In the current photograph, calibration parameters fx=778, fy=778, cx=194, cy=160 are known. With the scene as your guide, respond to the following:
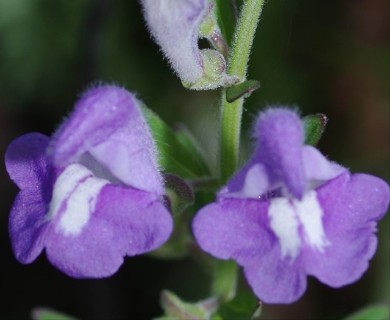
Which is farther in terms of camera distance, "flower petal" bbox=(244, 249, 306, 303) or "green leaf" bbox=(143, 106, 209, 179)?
"green leaf" bbox=(143, 106, 209, 179)

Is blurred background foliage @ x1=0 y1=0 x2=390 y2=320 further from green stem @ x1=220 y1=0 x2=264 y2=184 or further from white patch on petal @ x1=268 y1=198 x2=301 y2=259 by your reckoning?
white patch on petal @ x1=268 y1=198 x2=301 y2=259

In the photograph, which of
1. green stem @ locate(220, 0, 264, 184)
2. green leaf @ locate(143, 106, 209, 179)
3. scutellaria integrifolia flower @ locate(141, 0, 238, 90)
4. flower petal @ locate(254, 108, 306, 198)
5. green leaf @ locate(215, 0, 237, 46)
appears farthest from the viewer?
green leaf @ locate(143, 106, 209, 179)

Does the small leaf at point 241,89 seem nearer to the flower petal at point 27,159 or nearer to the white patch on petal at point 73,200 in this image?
the white patch on petal at point 73,200

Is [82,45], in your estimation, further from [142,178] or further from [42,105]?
[142,178]

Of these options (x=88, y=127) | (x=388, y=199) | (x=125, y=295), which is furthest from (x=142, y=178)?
(x=125, y=295)

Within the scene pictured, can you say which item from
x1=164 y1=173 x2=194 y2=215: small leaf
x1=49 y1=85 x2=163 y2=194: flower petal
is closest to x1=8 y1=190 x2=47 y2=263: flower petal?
x1=49 y1=85 x2=163 y2=194: flower petal

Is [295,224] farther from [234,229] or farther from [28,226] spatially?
[28,226]
